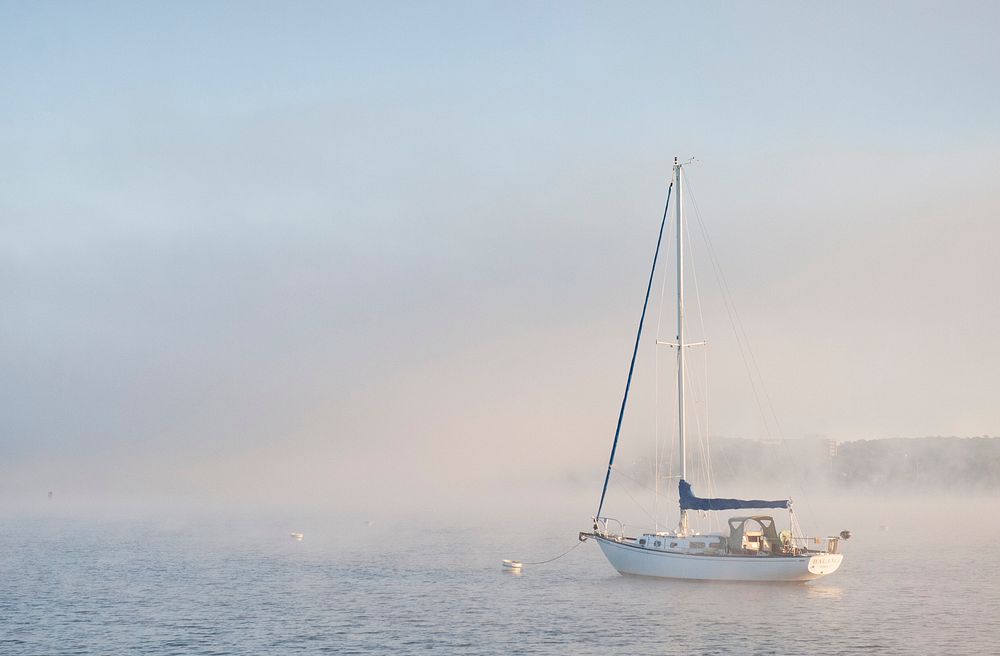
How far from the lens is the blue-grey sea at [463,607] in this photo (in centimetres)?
6009

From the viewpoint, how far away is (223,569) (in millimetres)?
105188

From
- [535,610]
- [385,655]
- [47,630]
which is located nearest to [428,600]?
[535,610]

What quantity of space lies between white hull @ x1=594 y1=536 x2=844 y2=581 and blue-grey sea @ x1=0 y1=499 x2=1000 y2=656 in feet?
3.81

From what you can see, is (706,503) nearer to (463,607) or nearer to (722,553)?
(722,553)

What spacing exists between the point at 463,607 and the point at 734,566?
845 inches

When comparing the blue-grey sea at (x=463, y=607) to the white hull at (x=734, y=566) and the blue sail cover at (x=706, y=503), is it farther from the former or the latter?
the blue sail cover at (x=706, y=503)

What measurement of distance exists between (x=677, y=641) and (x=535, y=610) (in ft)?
50.0

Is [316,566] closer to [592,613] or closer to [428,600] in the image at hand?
[428,600]

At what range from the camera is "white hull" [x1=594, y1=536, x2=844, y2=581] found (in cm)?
7781

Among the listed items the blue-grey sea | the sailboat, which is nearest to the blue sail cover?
the sailboat

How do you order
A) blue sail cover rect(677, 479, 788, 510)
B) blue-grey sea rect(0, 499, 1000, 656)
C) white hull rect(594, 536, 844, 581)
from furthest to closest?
blue sail cover rect(677, 479, 788, 510), white hull rect(594, 536, 844, 581), blue-grey sea rect(0, 499, 1000, 656)

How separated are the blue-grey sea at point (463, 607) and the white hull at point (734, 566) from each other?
45.7 inches

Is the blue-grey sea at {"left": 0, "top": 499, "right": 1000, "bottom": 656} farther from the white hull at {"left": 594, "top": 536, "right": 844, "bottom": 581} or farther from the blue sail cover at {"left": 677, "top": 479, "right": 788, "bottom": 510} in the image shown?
the blue sail cover at {"left": 677, "top": 479, "right": 788, "bottom": 510}

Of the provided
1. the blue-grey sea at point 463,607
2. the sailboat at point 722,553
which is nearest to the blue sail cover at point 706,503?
the sailboat at point 722,553
